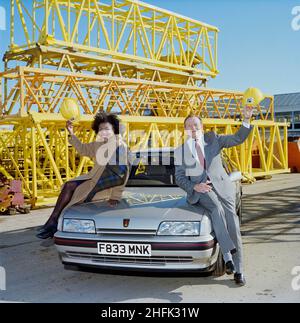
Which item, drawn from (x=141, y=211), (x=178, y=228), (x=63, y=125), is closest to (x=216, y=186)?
(x=178, y=228)

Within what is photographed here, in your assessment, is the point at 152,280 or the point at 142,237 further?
the point at 152,280

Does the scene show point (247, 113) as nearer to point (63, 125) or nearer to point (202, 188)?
point (202, 188)

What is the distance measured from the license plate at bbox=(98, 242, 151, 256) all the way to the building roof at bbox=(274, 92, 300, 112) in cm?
5637

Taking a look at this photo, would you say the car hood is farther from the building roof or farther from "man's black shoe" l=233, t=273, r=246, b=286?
the building roof

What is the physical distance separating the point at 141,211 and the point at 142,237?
11.8 inches

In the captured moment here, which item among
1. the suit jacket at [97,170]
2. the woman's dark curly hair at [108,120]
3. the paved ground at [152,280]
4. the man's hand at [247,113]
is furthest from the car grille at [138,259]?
the woman's dark curly hair at [108,120]

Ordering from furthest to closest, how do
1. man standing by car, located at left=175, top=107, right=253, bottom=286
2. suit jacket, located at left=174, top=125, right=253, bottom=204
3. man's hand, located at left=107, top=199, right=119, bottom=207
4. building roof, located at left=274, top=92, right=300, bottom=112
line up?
1. building roof, located at left=274, top=92, right=300, bottom=112
2. man's hand, located at left=107, top=199, right=119, bottom=207
3. suit jacket, located at left=174, top=125, right=253, bottom=204
4. man standing by car, located at left=175, top=107, right=253, bottom=286

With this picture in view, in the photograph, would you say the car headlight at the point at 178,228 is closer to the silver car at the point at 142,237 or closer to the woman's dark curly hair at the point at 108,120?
the silver car at the point at 142,237

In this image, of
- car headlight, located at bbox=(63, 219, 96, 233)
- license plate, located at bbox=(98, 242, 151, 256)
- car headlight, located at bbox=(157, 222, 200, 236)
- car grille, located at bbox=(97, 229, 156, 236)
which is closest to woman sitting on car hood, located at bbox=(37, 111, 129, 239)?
car headlight, located at bbox=(63, 219, 96, 233)

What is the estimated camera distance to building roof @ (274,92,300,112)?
185 ft

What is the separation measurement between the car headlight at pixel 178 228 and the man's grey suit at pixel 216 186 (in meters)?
0.27

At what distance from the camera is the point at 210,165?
4387 millimetres

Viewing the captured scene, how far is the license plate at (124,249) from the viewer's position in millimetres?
3838
